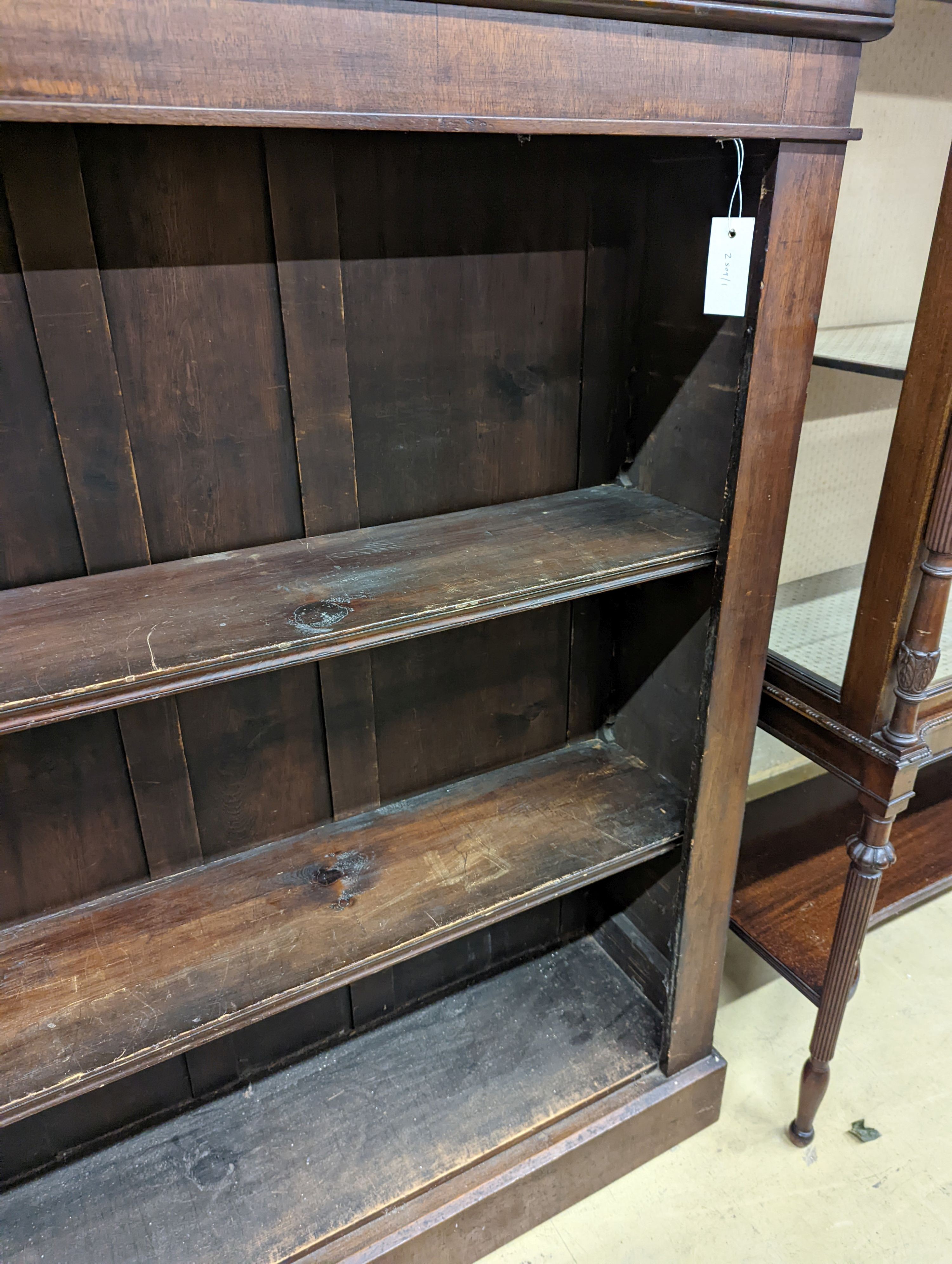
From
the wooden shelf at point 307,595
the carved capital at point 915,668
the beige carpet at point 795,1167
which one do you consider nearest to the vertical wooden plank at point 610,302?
the wooden shelf at point 307,595

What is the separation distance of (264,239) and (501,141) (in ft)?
1.17

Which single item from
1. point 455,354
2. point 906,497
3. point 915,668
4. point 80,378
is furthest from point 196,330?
point 915,668

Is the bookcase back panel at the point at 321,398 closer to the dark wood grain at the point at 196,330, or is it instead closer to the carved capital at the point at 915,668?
the dark wood grain at the point at 196,330

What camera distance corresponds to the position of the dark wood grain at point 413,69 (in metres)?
0.69

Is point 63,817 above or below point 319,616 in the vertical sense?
below

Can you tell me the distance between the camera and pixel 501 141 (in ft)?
3.74

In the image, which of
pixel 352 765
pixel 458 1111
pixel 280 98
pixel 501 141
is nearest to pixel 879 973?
pixel 458 1111

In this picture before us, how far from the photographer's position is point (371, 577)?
1.09 m

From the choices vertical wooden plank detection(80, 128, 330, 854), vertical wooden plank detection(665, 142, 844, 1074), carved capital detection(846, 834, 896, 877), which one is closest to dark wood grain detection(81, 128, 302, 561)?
vertical wooden plank detection(80, 128, 330, 854)

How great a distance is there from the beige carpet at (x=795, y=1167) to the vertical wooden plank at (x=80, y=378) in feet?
3.61

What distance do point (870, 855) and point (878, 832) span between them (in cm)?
5

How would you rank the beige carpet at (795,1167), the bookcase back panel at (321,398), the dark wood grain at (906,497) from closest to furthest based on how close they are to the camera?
the bookcase back panel at (321,398) < the dark wood grain at (906,497) < the beige carpet at (795,1167)

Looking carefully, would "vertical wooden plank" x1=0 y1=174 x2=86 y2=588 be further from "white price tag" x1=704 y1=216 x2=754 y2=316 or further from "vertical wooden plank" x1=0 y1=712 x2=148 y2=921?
"white price tag" x1=704 y1=216 x2=754 y2=316

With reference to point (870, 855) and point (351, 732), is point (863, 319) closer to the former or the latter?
point (870, 855)
